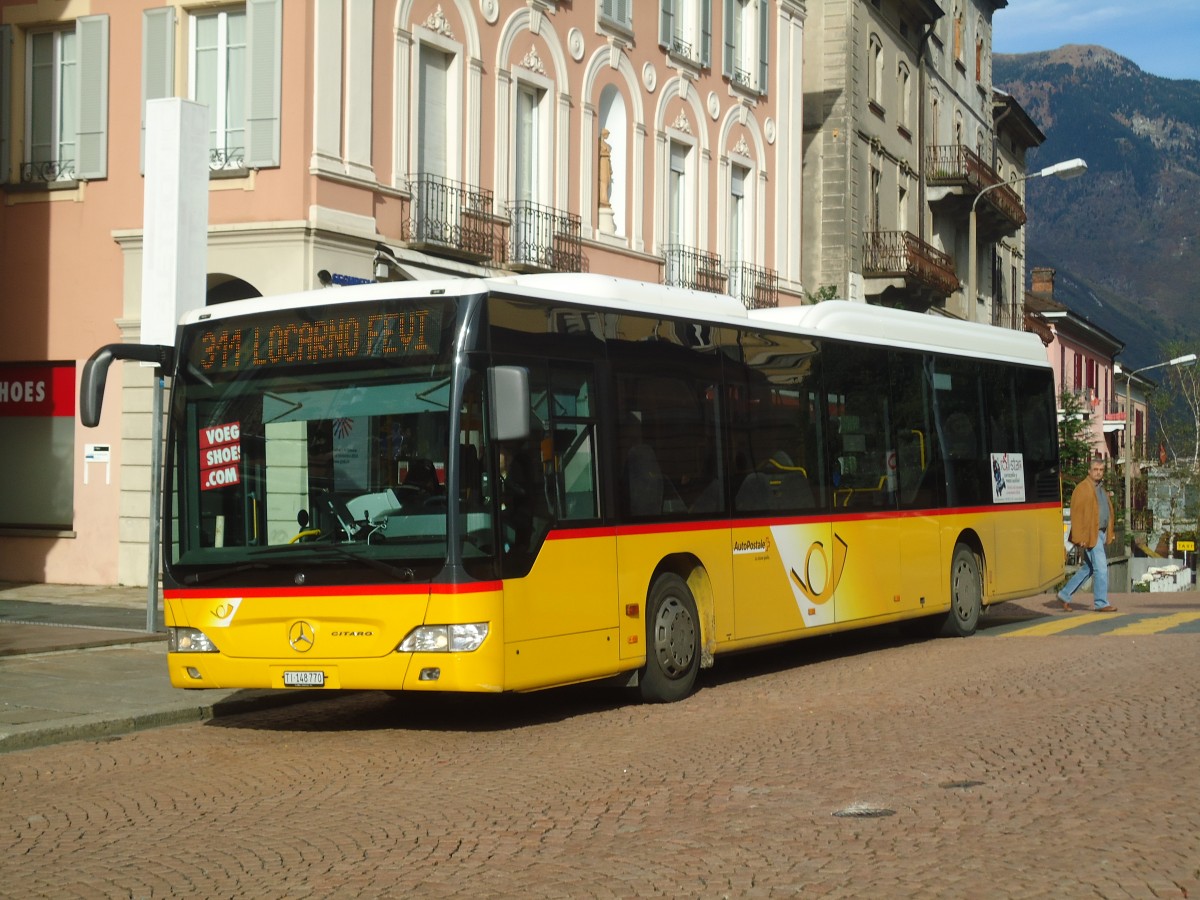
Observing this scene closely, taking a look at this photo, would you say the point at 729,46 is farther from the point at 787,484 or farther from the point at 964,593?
the point at 787,484

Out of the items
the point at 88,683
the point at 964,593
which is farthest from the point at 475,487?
the point at 964,593

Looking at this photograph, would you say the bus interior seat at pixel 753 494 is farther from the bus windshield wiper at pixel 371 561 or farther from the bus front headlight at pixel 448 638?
the bus windshield wiper at pixel 371 561

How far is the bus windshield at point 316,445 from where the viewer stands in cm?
1051

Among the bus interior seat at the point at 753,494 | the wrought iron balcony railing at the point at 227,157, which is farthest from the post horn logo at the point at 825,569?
the wrought iron balcony railing at the point at 227,157

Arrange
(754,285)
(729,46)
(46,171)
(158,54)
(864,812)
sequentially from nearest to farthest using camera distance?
(864,812) < (158,54) < (46,171) < (729,46) < (754,285)

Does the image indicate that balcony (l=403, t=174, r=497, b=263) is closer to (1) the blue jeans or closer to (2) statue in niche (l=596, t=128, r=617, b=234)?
(2) statue in niche (l=596, t=128, r=617, b=234)

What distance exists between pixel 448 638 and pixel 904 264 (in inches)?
1182

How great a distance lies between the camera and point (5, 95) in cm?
2311

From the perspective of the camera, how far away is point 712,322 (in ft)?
43.3

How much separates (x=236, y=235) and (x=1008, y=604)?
36.4 feet

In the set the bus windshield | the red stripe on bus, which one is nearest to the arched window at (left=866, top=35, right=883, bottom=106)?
the bus windshield

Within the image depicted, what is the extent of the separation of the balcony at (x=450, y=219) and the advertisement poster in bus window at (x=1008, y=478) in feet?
25.7

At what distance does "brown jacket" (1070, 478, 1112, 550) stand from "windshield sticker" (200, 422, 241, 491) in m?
12.7

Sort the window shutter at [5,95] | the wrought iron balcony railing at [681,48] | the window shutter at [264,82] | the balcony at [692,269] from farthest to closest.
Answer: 1. the wrought iron balcony railing at [681,48]
2. the balcony at [692,269]
3. the window shutter at [5,95]
4. the window shutter at [264,82]
